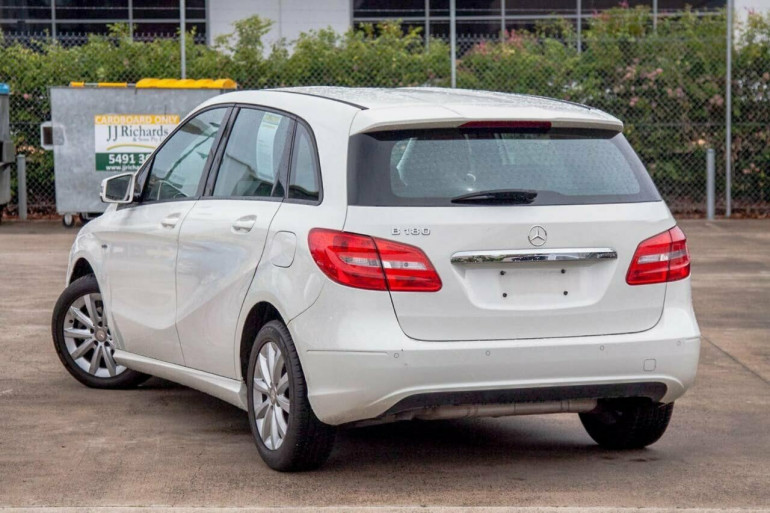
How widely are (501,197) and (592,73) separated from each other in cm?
1397

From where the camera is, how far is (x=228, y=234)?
6234mm

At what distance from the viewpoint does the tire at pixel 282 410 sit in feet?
18.5

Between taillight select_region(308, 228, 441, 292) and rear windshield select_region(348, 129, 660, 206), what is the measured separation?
0.58 ft

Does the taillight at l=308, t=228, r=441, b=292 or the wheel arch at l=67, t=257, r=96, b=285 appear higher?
the taillight at l=308, t=228, r=441, b=292

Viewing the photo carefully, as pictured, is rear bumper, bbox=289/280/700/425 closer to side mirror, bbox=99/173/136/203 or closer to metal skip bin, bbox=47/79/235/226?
side mirror, bbox=99/173/136/203

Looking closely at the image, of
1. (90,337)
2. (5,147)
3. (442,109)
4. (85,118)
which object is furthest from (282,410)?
(5,147)

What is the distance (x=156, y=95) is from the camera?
17.3 meters

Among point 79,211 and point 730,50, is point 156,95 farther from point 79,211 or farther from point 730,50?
point 730,50

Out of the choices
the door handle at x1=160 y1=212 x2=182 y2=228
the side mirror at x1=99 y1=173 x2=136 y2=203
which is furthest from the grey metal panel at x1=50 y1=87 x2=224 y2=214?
the door handle at x1=160 y1=212 x2=182 y2=228

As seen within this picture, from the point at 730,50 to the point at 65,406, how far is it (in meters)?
13.8

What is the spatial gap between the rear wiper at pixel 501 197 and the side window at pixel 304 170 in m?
0.58

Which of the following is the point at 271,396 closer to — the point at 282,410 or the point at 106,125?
the point at 282,410

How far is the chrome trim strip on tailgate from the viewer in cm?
545

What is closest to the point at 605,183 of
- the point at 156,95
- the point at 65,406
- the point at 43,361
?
the point at 65,406
